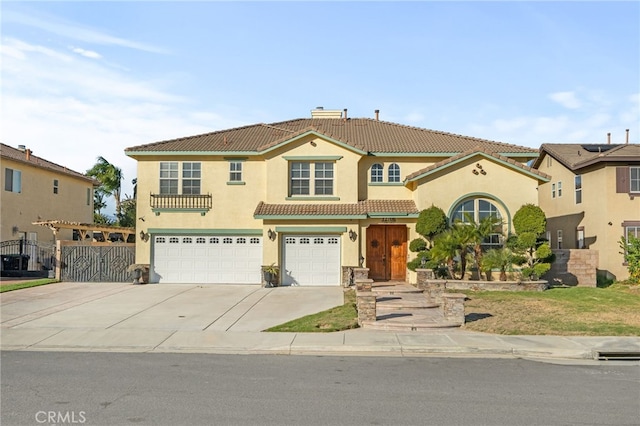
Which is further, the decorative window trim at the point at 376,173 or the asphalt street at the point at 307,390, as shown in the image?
the decorative window trim at the point at 376,173

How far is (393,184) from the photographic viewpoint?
24.1 meters

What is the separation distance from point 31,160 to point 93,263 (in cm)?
1233

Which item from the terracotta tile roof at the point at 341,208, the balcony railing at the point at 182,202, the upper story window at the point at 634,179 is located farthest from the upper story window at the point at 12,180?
the upper story window at the point at 634,179

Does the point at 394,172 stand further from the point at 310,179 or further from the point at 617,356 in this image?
the point at 617,356

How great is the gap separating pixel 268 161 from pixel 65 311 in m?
10.8

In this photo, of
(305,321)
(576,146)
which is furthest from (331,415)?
(576,146)

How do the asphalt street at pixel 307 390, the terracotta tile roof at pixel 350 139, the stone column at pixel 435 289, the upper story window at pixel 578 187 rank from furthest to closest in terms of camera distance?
the upper story window at pixel 578 187 < the terracotta tile roof at pixel 350 139 < the stone column at pixel 435 289 < the asphalt street at pixel 307 390

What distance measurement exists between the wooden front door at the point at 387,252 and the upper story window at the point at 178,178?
8.27 metres

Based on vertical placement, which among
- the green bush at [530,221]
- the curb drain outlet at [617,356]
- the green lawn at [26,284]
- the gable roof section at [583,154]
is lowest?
the curb drain outlet at [617,356]

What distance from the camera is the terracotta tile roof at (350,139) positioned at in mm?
24219

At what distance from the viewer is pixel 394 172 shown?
24328 millimetres

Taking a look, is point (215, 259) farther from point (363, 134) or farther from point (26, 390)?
Answer: point (26, 390)

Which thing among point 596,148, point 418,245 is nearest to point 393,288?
point 418,245

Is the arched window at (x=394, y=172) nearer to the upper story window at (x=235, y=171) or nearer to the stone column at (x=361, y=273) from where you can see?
the stone column at (x=361, y=273)
